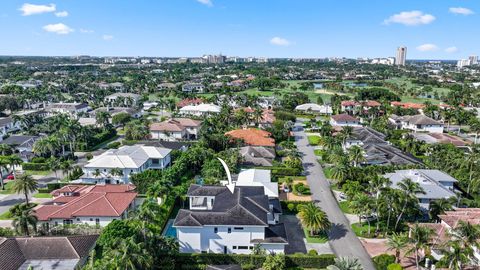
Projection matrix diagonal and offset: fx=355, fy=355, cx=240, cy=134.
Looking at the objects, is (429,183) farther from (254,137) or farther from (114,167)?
(114,167)

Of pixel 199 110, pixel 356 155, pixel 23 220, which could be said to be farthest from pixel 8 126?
pixel 356 155

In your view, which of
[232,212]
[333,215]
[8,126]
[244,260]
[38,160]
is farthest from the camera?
[8,126]

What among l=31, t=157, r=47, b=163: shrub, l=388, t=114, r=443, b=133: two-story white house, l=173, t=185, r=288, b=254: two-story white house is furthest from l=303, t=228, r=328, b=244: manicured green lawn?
l=388, t=114, r=443, b=133: two-story white house

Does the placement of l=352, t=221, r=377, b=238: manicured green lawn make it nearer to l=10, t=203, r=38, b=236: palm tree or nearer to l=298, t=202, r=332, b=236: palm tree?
l=298, t=202, r=332, b=236: palm tree

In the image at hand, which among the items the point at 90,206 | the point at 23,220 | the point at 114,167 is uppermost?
the point at 23,220

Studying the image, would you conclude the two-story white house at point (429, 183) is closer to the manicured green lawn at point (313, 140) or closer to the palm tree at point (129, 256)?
the manicured green lawn at point (313, 140)

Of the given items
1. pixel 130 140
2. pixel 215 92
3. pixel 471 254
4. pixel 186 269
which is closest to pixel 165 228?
pixel 186 269

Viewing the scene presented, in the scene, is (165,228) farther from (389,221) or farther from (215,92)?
(215,92)
